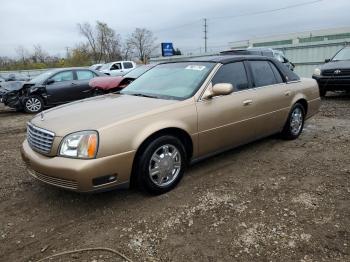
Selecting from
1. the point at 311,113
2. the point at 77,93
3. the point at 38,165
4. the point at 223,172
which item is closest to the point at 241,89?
the point at 223,172

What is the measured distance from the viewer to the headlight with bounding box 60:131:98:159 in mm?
3346

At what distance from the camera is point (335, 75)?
1034 centimetres

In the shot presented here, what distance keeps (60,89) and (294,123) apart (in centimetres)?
814

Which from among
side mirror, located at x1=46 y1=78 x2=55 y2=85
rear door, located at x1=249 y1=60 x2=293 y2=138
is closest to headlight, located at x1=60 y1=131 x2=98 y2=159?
rear door, located at x1=249 y1=60 x2=293 y2=138

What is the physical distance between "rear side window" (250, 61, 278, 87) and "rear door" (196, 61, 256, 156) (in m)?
0.22

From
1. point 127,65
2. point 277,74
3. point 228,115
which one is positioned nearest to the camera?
point 228,115

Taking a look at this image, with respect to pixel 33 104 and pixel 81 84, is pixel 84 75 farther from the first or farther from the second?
pixel 33 104

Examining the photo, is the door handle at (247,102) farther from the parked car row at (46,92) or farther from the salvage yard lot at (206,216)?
the parked car row at (46,92)

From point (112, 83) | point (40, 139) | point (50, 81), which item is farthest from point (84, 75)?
point (40, 139)

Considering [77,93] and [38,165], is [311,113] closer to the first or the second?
[38,165]

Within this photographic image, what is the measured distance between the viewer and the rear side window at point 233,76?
4.59 meters

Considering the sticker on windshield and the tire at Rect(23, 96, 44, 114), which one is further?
the tire at Rect(23, 96, 44, 114)

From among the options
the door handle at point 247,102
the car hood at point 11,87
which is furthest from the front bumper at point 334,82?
the car hood at point 11,87

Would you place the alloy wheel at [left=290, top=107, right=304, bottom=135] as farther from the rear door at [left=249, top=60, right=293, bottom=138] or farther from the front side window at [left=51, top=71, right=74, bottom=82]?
the front side window at [left=51, top=71, right=74, bottom=82]
